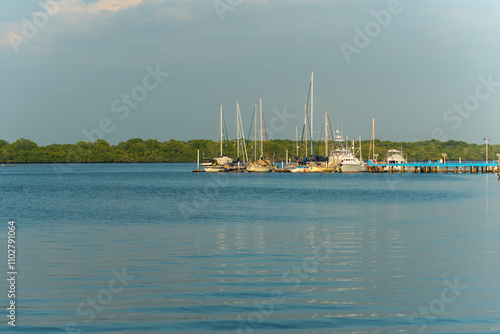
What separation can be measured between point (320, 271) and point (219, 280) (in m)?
3.80

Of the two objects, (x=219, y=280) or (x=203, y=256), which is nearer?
(x=219, y=280)

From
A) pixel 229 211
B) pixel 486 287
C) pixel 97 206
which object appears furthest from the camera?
pixel 97 206

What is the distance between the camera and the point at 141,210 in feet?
162

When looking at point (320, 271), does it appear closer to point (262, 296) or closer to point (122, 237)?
point (262, 296)

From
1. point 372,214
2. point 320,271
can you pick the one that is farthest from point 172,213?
point 320,271
